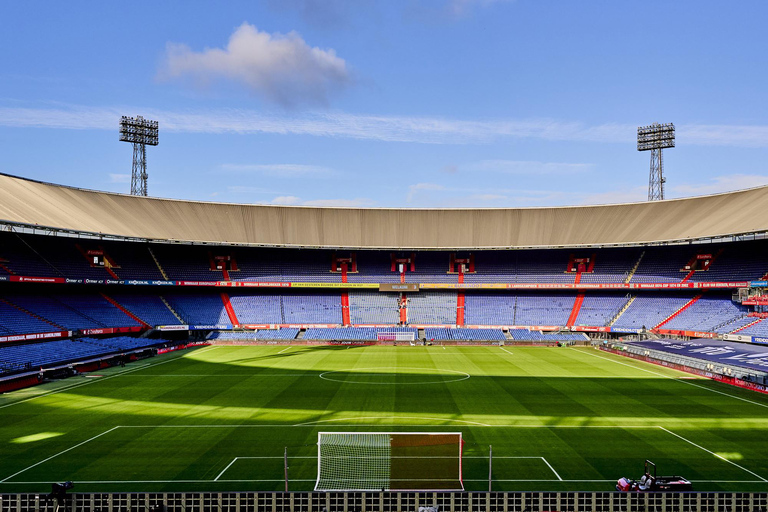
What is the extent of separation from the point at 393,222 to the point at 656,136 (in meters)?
39.5

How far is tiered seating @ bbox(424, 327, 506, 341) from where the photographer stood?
194 ft

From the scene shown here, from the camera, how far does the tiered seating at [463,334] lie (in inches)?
2328

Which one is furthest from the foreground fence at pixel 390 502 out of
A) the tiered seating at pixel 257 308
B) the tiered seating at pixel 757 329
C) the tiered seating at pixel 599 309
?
the tiered seating at pixel 599 309

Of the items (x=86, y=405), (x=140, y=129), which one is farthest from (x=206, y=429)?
(x=140, y=129)

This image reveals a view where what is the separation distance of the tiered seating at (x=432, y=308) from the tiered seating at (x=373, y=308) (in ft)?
7.02

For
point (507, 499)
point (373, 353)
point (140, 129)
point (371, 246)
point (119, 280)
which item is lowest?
point (373, 353)

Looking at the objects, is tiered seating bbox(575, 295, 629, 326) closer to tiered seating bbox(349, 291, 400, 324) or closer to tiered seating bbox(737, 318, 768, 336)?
tiered seating bbox(737, 318, 768, 336)

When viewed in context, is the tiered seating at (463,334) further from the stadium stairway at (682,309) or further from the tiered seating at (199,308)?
the tiered seating at (199,308)

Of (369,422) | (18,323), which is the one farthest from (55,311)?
(369,422)

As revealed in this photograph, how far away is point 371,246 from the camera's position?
66688 mm

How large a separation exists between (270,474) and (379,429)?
20.2ft

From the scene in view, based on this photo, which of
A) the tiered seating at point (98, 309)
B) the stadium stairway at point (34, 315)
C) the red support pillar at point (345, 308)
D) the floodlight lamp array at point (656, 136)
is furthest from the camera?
the floodlight lamp array at point (656, 136)

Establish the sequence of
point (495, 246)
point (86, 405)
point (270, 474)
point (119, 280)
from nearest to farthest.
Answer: point (270, 474)
point (86, 405)
point (119, 280)
point (495, 246)

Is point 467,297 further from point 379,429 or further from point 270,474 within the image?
point 270,474
